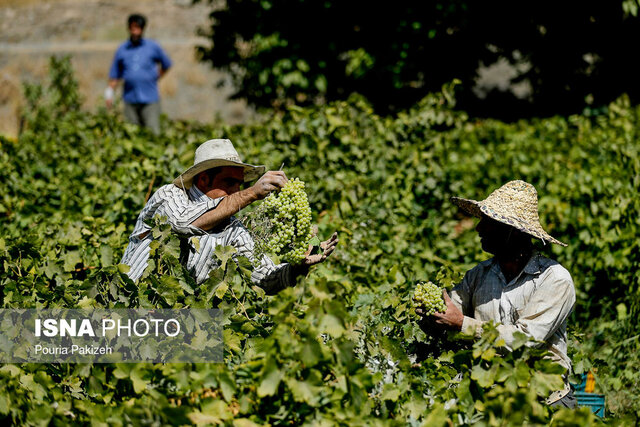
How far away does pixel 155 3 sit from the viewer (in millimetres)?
22031

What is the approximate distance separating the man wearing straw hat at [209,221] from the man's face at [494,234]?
625 mm

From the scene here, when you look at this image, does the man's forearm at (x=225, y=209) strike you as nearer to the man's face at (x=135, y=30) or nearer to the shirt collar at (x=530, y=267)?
the shirt collar at (x=530, y=267)

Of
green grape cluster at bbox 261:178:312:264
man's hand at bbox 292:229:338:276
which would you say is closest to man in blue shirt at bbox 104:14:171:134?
man's hand at bbox 292:229:338:276

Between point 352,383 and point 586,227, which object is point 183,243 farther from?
point 586,227

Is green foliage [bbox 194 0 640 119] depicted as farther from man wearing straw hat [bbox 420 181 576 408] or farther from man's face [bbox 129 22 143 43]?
man wearing straw hat [bbox 420 181 576 408]

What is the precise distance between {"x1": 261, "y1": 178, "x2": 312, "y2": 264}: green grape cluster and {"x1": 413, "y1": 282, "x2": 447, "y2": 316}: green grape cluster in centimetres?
51

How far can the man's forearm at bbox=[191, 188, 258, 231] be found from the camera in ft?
10.3

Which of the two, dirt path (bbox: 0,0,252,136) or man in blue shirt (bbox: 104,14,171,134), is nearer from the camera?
man in blue shirt (bbox: 104,14,171,134)

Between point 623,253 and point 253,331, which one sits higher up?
point 253,331

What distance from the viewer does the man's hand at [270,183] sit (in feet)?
10.1

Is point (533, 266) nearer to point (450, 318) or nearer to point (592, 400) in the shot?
point (450, 318)

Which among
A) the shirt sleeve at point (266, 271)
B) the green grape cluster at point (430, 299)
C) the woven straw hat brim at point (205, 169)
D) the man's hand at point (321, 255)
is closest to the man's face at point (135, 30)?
the woven straw hat brim at point (205, 169)

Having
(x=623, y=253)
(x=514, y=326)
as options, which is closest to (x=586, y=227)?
(x=623, y=253)

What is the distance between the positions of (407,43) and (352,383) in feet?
23.5
